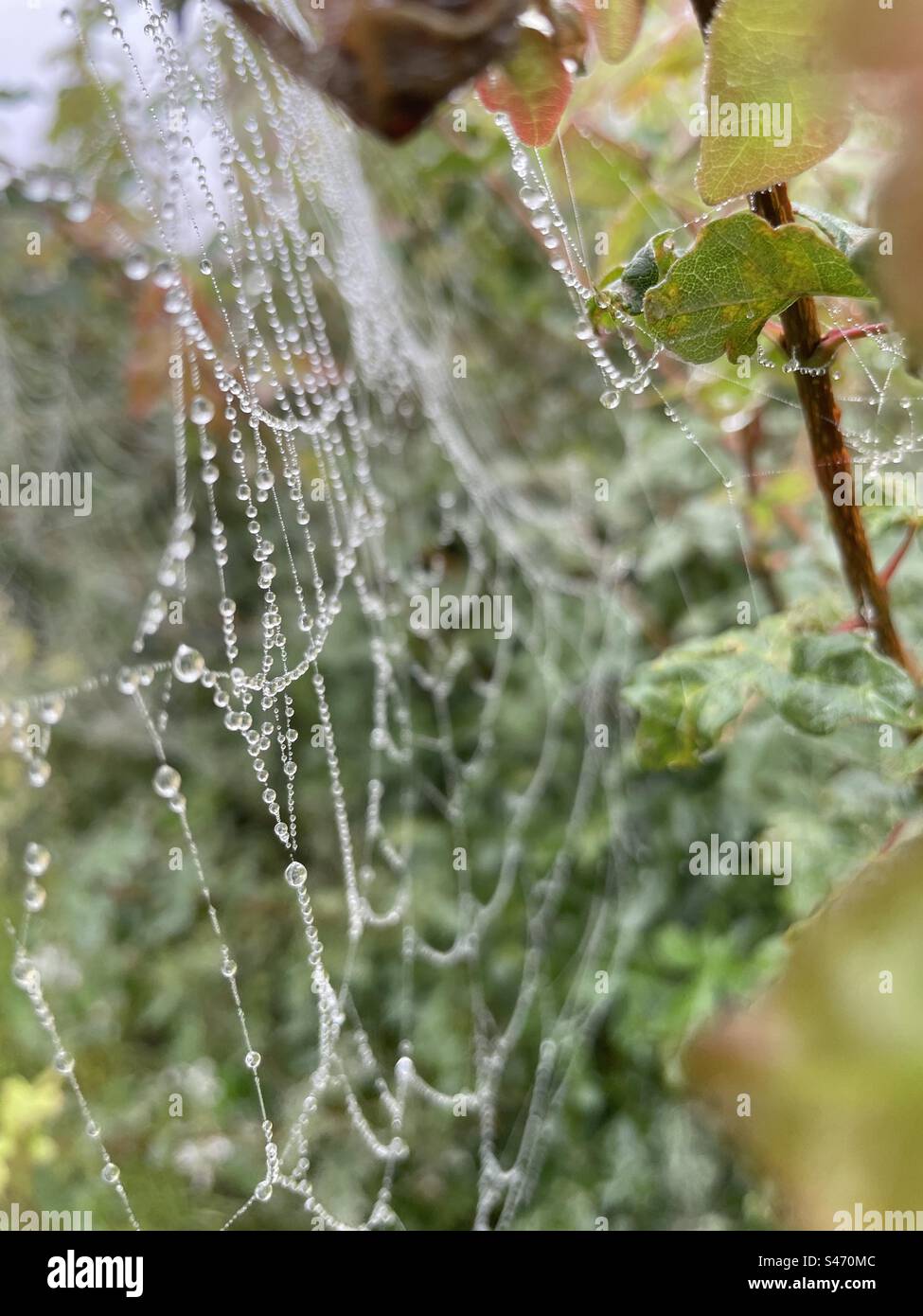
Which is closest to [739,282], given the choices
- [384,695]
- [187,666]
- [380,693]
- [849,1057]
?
[849,1057]

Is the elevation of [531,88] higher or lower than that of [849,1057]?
higher

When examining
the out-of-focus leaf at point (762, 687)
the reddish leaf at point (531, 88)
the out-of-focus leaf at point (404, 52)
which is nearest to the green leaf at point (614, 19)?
the reddish leaf at point (531, 88)

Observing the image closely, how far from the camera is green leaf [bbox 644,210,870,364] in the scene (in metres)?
0.35

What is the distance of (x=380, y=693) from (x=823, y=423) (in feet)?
2.70

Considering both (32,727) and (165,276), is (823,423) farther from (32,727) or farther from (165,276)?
(32,727)

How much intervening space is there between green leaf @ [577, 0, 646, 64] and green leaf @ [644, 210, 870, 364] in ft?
0.38

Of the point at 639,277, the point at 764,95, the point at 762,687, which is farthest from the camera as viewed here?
the point at 762,687

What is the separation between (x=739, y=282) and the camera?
1.19 feet

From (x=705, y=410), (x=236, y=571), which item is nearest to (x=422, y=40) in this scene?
(x=705, y=410)

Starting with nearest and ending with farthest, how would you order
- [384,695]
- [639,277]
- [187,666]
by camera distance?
[639,277]
[187,666]
[384,695]

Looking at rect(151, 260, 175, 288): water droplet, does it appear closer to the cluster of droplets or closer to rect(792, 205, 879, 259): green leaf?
the cluster of droplets

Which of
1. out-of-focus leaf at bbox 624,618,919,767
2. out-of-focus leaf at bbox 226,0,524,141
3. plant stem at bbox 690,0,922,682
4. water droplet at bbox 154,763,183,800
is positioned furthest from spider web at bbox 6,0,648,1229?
out-of-focus leaf at bbox 226,0,524,141

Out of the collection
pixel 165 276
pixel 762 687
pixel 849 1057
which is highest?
pixel 165 276

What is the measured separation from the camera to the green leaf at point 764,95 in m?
0.26
